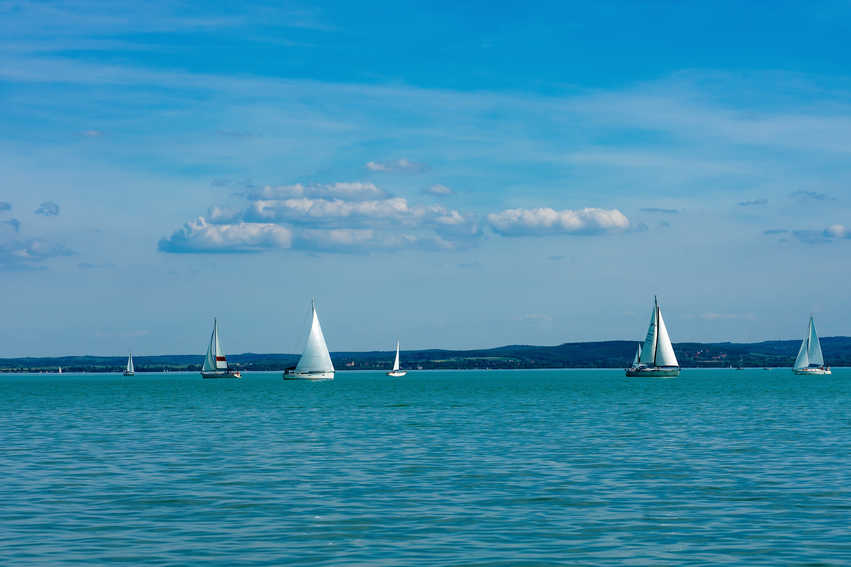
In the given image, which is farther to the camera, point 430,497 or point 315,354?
point 315,354

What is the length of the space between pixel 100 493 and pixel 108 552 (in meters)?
10.2

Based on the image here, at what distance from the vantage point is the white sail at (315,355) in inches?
7146

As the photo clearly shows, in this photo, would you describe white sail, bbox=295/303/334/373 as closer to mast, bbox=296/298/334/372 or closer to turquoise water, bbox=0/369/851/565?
mast, bbox=296/298/334/372

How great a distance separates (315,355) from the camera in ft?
601

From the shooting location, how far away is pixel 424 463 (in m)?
42.2

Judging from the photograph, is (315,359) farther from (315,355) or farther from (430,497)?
(430,497)

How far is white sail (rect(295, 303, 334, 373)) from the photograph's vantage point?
182 metres

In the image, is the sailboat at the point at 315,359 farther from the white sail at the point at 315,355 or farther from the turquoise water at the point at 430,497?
the turquoise water at the point at 430,497

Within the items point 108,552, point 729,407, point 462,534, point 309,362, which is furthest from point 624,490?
point 309,362

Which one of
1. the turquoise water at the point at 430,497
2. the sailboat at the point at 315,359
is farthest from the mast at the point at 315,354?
the turquoise water at the point at 430,497

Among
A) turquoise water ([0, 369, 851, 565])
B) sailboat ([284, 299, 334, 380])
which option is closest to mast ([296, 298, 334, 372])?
sailboat ([284, 299, 334, 380])

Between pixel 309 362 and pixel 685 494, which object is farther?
pixel 309 362

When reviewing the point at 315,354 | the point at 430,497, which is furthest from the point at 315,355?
the point at 430,497

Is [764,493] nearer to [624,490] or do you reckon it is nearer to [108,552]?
[624,490]
